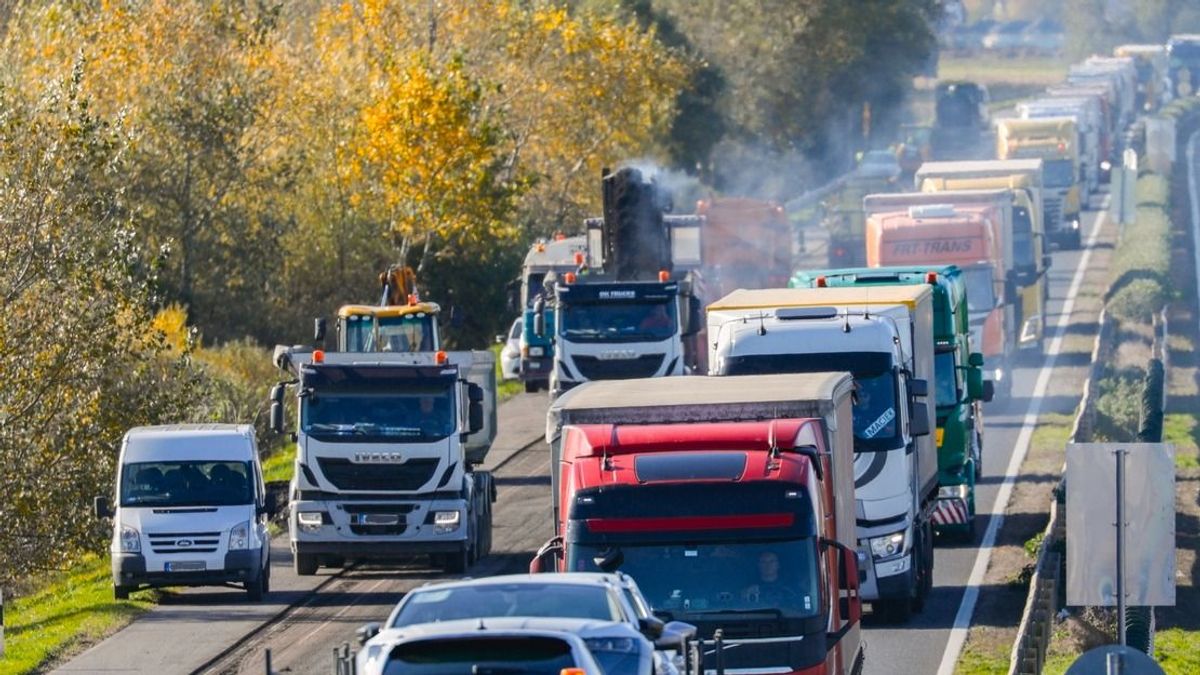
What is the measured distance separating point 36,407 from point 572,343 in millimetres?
10382

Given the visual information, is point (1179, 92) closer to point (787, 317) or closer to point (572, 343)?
point (572, 343)

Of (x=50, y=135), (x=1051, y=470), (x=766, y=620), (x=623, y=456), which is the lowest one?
(x=1051, y=470)

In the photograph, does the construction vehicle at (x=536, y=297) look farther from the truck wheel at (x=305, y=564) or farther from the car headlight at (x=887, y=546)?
the car headlight at (x=887, y=546)

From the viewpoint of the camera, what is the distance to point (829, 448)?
16234 mm

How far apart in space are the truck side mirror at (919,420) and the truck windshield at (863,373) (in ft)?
2.02

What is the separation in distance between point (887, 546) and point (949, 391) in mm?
5899

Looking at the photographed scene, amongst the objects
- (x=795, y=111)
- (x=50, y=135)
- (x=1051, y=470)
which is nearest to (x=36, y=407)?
(x=50, y=135)

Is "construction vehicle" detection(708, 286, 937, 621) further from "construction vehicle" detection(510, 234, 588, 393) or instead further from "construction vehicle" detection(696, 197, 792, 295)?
"construction vehicle" detection(696, 197, 792, 295)

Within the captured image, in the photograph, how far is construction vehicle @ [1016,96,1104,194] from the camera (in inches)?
3000

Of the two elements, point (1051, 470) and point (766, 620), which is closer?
point (766, 620)

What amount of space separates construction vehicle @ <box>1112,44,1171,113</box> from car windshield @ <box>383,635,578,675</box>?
351ft

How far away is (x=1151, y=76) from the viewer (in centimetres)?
11919

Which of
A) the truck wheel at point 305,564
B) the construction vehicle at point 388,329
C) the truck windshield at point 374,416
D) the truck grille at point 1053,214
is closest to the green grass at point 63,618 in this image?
the truck wheel at point 305,564

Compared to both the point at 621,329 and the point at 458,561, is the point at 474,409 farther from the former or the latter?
the point at 621,329
